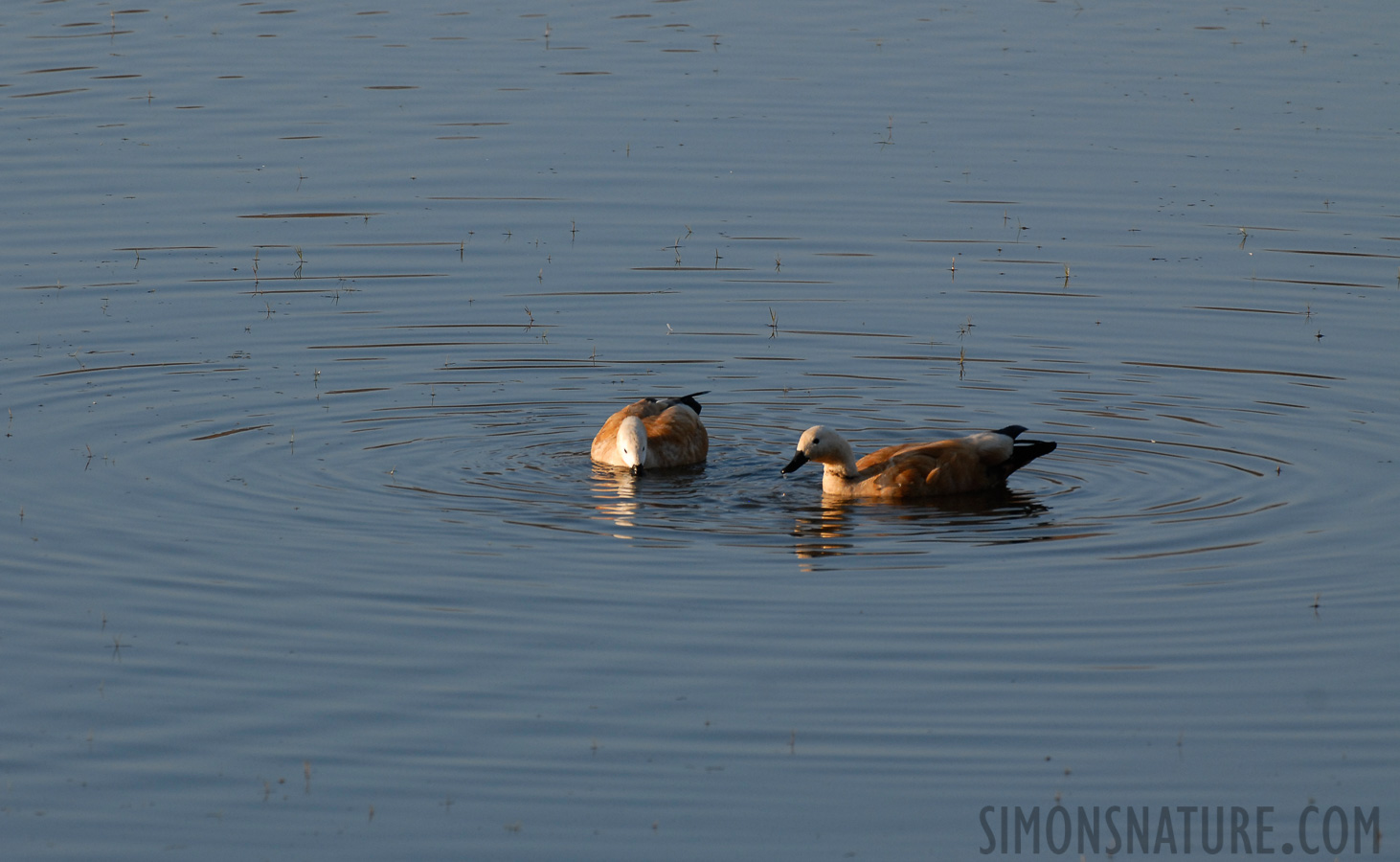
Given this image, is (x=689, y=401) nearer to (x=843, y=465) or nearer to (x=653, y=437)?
(x=653, y=437)

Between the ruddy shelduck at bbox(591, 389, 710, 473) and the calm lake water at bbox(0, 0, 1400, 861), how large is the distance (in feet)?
0.94

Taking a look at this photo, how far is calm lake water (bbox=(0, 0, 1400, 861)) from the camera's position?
883cm

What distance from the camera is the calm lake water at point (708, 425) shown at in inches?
348

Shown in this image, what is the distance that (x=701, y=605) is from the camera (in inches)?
433

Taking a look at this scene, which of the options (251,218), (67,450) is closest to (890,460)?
(67,450)

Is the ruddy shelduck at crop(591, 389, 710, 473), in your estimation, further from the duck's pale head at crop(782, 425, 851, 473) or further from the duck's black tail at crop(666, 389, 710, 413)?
the duck's pale head at crop(782, 425, 851, 473)

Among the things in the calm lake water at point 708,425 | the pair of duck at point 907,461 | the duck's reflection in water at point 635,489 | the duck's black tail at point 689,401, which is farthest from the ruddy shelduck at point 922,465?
the duck's black tail at point 689,401

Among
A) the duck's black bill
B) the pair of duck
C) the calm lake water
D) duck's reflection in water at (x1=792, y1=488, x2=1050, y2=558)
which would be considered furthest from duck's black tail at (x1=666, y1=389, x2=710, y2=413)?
duck's reflection in water at (x1=792, y1=488, x2=1050, y2=558)

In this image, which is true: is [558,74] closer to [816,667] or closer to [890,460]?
[890,460]

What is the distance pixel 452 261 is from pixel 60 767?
11.3 metres

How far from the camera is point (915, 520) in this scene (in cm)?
1317

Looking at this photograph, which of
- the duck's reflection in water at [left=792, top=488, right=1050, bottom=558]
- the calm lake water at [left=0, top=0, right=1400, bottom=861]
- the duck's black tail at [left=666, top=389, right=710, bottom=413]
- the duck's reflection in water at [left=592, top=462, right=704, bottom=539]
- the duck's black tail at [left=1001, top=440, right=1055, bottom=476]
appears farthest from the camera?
the duck's black tail at [left=666, top=389, right=710, bottom=413]

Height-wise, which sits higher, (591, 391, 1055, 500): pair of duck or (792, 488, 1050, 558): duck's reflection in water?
(591, 391, 1055, 500): pair of duck

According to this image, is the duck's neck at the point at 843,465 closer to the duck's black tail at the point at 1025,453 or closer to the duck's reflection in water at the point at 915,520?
the duck's reflection in water at the point at 915,520
